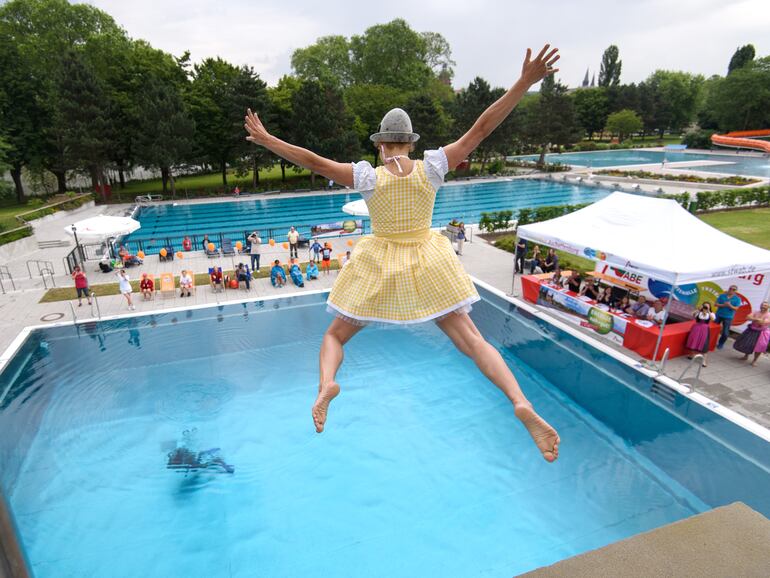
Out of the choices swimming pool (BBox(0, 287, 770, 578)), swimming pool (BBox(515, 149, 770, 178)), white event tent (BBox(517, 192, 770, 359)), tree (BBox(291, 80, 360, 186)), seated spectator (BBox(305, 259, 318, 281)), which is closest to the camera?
swimming pool (BBox(0, 287, 770, 578))

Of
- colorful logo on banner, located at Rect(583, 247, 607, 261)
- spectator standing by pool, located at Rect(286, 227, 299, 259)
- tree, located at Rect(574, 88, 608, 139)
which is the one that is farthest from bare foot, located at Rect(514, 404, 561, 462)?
tree, located at Rect(574, 88, 608, 139)

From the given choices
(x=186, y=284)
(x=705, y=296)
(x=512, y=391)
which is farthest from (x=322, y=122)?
(x=512, y=391)

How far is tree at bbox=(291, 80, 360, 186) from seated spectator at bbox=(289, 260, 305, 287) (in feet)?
64.8

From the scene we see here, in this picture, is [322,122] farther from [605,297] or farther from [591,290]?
[605,297]

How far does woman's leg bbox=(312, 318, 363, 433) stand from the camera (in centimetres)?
247

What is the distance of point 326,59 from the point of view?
179 ft

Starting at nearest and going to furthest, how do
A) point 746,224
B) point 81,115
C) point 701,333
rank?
point 701,333 → point 746,224 → point 81,115

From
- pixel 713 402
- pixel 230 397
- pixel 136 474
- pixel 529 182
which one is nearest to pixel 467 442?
pixel 713 402

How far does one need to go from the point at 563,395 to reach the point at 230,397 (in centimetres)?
708

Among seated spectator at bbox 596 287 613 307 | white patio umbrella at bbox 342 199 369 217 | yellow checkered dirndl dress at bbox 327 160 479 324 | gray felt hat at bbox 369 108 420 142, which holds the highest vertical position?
gray felt hat at bbox 369 108 420 142

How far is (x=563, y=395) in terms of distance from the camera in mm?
9672

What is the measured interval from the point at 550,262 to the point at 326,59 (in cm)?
5001

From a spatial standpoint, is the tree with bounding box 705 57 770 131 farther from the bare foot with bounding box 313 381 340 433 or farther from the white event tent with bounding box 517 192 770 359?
the bare foot with bounding box 313 381 340 433

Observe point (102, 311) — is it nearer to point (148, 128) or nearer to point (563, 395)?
point (563, 395)
